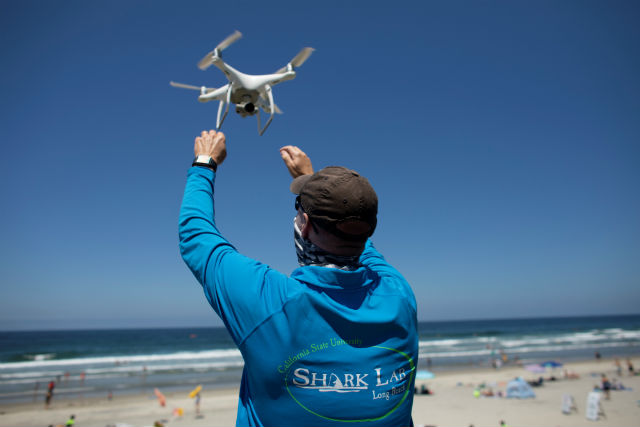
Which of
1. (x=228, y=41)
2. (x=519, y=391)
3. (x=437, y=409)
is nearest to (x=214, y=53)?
(x=228, y=41)

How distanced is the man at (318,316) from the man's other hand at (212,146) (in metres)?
0.25

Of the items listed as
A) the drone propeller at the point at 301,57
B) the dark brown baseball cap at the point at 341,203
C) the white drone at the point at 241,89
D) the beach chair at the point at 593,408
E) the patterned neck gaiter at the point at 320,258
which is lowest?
the beach chair at the point at 593,408

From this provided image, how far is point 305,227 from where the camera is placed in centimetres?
118

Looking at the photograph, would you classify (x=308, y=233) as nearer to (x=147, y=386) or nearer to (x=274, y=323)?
(x=274, y=323)

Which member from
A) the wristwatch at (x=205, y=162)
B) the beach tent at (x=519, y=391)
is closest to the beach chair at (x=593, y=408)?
the beach tent at (x=519, y=391)

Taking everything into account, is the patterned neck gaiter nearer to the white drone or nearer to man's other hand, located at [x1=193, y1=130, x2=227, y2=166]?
man's other hand, located at [x1=193, y1=130, x2=227, y2=166]

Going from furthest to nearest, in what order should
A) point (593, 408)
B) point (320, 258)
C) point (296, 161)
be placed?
point (593, 408) → point (296, 161) → point (320, 258)

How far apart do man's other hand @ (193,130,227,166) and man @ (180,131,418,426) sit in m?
0.25

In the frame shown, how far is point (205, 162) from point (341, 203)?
0.58 m

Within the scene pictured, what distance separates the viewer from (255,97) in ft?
18.9

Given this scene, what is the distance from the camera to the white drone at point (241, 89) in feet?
17.9

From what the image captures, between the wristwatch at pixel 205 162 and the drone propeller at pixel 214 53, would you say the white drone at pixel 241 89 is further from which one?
the wristwatch at pixel 205 162

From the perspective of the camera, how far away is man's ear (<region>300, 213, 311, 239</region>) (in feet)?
3.85

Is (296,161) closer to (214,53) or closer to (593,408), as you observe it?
(214,53)
